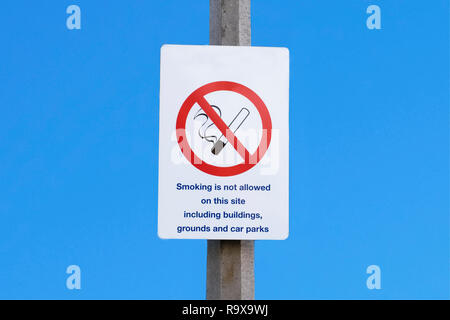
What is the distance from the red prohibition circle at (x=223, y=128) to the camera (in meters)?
4.31

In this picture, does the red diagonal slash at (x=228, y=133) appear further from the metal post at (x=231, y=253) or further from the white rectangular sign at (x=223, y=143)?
the metal post at (x=231, y=253)

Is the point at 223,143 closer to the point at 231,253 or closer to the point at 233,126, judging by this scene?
the point at 233,126

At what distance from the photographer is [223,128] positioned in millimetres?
4320

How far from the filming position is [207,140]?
4305 mm

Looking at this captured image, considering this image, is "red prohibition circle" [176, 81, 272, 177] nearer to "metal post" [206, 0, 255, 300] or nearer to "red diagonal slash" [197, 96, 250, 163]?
"red diagonal slash" [197, 96, 250, 163]

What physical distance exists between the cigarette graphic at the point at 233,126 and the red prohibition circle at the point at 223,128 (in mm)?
29

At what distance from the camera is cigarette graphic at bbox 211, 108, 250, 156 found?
431 centimetres

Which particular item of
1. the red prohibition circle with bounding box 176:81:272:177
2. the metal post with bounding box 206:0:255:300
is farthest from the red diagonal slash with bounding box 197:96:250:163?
the metal post with bounding box 206:0:255:300

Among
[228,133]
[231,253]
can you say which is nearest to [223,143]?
[228,133]

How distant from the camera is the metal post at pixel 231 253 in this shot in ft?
14.1

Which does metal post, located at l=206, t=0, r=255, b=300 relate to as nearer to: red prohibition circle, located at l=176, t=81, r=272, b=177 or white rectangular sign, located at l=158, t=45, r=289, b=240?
white rectangular sign, located at l=158, t=45, r=289, b=240

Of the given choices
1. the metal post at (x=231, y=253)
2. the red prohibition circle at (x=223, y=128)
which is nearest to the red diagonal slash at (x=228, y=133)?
the red prohibition circle at (x=223, y=128)

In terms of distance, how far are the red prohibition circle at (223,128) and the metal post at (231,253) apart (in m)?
0.28
